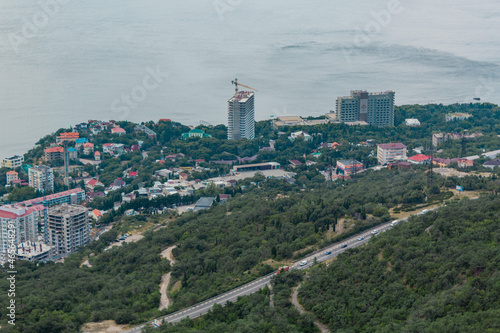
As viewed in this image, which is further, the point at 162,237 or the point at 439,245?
the point at 162,237

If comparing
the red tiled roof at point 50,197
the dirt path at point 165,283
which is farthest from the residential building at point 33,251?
the dirt path at point 165,283

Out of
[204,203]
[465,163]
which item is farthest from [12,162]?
[465,163]

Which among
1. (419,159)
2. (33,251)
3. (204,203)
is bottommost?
(33,251)

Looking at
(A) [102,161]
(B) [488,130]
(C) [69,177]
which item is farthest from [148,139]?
(B) [488,130]

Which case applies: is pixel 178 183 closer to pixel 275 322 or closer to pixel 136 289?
pixel 136 289

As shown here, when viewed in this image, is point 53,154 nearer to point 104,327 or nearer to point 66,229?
point 66,229

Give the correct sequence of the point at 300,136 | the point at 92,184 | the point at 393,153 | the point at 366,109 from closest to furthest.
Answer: the point at 92,184, the point at 393,153, the point at 300,136, the point at 366,109

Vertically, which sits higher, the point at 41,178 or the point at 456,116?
the point at 456,116
